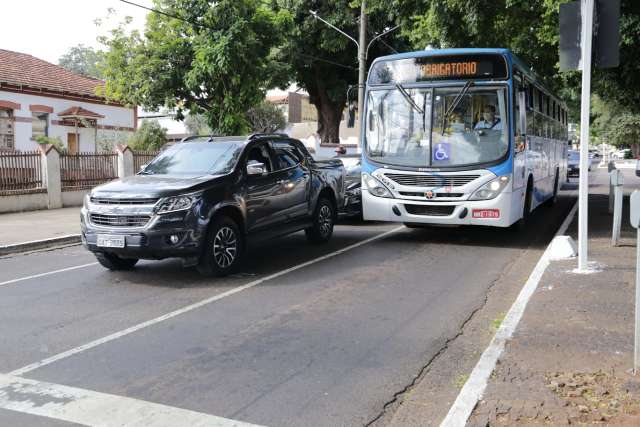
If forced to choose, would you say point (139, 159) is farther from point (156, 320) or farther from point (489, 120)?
point (156, 320)

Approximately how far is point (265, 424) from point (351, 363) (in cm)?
127

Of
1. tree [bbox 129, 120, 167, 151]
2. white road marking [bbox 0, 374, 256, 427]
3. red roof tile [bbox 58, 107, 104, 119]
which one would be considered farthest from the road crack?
red roof tile [bbox 58, 107, 104, 119]

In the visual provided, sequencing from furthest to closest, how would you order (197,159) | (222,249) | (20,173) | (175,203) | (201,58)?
(201,58) → (20,173) → (197,159) → (222,249) → (175,203)

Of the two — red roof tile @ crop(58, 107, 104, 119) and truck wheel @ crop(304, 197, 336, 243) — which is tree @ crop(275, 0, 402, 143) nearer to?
red roof tile @ crop(58, 107, 104, 119)

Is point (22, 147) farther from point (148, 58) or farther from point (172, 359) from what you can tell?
point (172, 359)

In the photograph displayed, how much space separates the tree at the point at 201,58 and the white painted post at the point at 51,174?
4.99 meters

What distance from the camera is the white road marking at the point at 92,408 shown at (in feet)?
13.0

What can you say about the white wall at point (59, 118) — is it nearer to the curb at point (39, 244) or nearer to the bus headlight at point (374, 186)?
the curb at point (39, 244)

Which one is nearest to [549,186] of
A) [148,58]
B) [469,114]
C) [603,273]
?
[469,114]

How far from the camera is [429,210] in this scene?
10672 millimetres

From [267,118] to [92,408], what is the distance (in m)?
53.0

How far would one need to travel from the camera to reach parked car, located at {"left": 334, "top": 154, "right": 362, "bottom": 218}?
13802mm

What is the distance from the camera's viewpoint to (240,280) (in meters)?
8.17

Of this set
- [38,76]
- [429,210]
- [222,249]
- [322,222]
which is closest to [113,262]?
[222,249]
